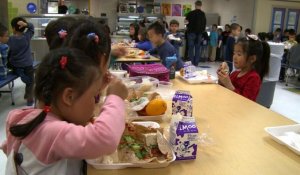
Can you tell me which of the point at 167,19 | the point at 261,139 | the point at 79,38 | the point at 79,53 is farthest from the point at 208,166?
the point at 167,19

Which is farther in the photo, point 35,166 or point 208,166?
point 208,166

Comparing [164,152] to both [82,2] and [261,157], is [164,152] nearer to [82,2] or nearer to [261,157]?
[261,157]

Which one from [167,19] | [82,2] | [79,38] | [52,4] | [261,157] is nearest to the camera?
[261,157]

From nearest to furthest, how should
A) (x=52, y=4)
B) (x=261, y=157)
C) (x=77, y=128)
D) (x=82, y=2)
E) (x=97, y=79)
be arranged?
(x=77, y=128), (x=97, y=79), (x=261, y=157), (x=52, y=4), (x=82, y=2)

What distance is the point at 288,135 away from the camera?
1.19 meters

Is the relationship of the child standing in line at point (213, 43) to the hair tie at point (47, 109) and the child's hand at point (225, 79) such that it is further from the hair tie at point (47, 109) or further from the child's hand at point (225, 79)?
the hair tie at point (47, 109)

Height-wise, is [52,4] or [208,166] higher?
[52,4]

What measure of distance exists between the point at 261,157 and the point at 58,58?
2.52ft

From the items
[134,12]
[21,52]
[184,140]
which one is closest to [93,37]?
[184,140]

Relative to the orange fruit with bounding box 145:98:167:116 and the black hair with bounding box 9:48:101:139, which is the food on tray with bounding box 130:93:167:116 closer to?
the orange fruit with bounding box 145:98:167:116

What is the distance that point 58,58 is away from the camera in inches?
33.4

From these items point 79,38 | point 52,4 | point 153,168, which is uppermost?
point 52,4

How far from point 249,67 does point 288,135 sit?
1115mm

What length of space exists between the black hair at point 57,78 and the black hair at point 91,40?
8.2 inches
